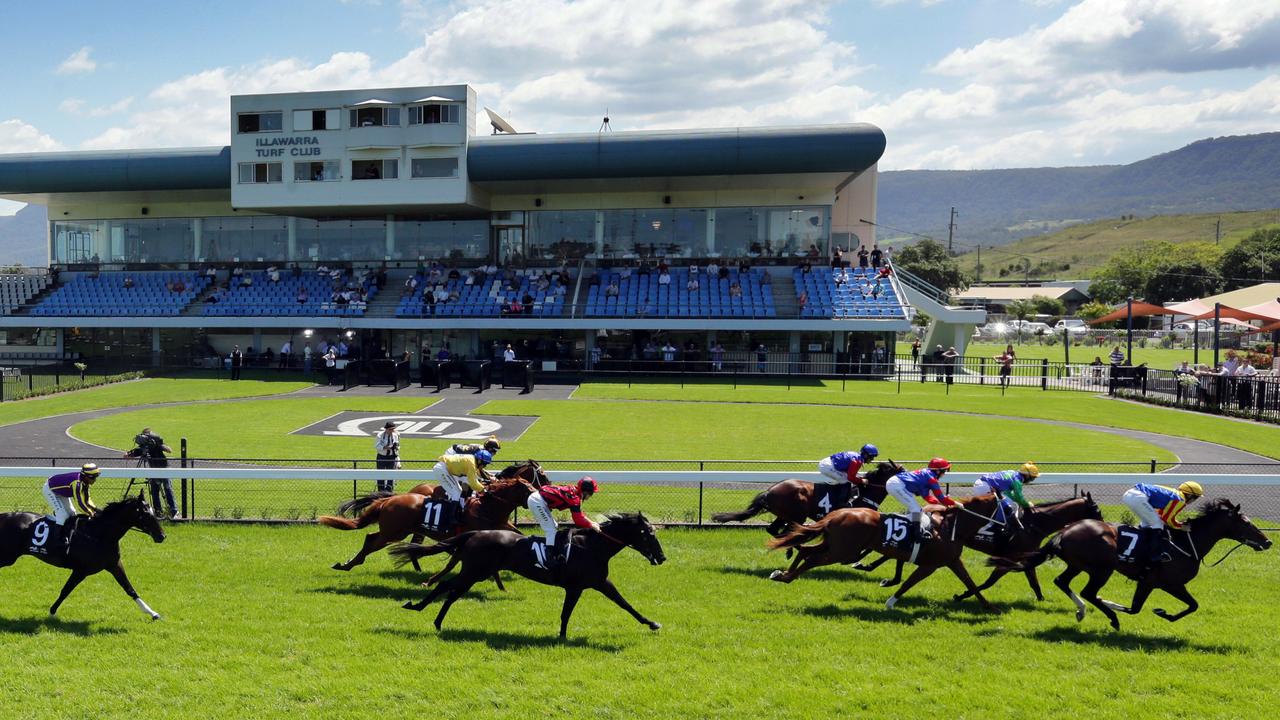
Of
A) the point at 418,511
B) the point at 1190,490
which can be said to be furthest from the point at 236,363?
the point at 1190,490

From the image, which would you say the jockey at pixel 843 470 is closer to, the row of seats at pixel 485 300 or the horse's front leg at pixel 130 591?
the horse's front leg at pixel 130 591

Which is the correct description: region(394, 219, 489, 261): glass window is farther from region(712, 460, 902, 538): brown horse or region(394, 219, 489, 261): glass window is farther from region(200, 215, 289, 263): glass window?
region(712, 460, 902, 538): brown horse

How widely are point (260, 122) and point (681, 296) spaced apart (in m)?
24.6

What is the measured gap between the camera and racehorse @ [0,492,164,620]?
9.89 m

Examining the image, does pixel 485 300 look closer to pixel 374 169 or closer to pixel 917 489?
pixel 374 169

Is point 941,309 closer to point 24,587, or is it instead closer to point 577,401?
point 577,401

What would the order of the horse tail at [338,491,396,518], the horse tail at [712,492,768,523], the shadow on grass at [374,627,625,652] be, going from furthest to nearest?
the horse tail at [712,492,768,523]
the horse tail at [338,491,396,518]
the shadow on grass at [374,627,625,652]

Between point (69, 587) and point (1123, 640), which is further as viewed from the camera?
point (69, 587)

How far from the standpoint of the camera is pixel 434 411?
31.2 metres

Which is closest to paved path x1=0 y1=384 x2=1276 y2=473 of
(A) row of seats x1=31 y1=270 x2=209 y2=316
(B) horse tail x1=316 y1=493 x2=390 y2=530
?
(B) horse tail x1=316 y1=493 x2=390 y2=530

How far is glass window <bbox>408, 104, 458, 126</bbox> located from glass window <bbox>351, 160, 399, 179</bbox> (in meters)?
2.46

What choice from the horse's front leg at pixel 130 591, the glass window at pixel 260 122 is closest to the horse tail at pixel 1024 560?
the horse's front leg at pixel 130 591

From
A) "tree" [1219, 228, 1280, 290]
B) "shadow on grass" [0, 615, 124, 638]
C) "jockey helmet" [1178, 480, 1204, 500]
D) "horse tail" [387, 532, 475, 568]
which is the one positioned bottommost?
"shadow on grass" [0, 615, 124, 638]

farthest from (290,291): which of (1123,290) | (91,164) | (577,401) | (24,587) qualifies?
(1123,290)
